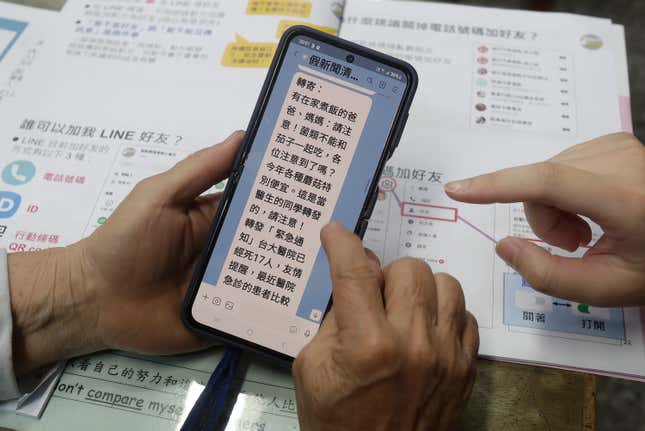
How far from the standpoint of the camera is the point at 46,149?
583mm

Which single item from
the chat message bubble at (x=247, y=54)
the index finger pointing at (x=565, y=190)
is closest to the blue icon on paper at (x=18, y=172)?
the chat message bubble at (x=247, y=54)

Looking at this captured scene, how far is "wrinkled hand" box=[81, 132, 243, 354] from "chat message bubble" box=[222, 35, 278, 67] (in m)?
0.19

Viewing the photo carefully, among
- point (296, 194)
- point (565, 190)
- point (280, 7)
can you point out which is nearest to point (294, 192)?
point (296, 194)

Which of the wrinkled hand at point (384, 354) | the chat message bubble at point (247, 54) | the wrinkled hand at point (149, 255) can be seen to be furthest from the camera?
the chat message bubble at point (247, 54)

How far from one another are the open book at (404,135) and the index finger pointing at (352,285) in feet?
0.43

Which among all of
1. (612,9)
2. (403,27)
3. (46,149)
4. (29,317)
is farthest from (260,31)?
(612,9)

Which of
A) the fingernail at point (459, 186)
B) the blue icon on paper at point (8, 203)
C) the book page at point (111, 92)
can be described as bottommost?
the blue icon on paper at point (8, 203)

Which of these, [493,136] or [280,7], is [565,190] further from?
[280,7]

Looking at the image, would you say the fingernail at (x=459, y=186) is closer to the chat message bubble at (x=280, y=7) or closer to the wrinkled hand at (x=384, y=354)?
the wrinkled hand at (x=384, y=354)

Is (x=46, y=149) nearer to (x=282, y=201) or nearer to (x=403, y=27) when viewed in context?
(x=282, y=201)

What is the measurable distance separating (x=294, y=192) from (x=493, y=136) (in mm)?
258

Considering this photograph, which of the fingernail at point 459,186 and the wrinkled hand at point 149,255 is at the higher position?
the fingernail at point 459,186

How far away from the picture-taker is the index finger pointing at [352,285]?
0.36 m

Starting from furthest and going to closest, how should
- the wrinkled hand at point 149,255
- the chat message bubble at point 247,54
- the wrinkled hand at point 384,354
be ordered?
the chat message bubble at point 247,54, the wrinkled hand at point 149,255, the wrinkled hand at point 384,354
